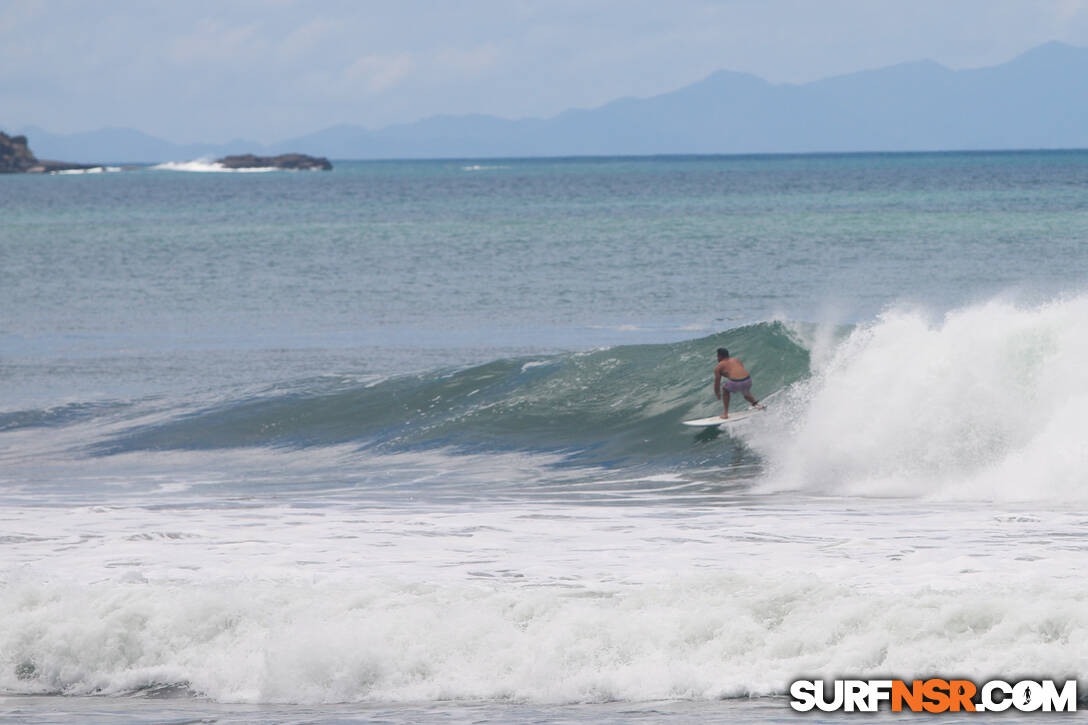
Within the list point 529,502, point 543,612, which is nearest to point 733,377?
point 529,502

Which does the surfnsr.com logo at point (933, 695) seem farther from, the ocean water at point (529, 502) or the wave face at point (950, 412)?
the wave face at point (950, 412)

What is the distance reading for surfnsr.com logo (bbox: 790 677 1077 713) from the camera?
7.78m

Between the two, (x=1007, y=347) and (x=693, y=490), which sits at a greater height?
(x=1007, y=347)

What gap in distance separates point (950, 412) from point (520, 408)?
7.17 m

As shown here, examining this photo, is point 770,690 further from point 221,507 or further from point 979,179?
point 979,179

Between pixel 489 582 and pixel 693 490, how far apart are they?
5.69 m

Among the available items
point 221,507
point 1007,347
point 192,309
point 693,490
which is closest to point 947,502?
point 693,490

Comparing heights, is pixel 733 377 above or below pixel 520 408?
above

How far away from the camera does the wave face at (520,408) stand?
19672 mm

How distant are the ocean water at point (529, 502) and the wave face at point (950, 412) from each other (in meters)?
0.05

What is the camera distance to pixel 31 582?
10.4 meters

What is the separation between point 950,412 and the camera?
16.4m

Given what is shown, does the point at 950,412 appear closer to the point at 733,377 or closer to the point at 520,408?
the point at 733,377

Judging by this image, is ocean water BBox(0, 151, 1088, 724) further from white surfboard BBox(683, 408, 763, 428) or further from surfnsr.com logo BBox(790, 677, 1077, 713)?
white surfboard BBox(683, 408, 763, 428)
